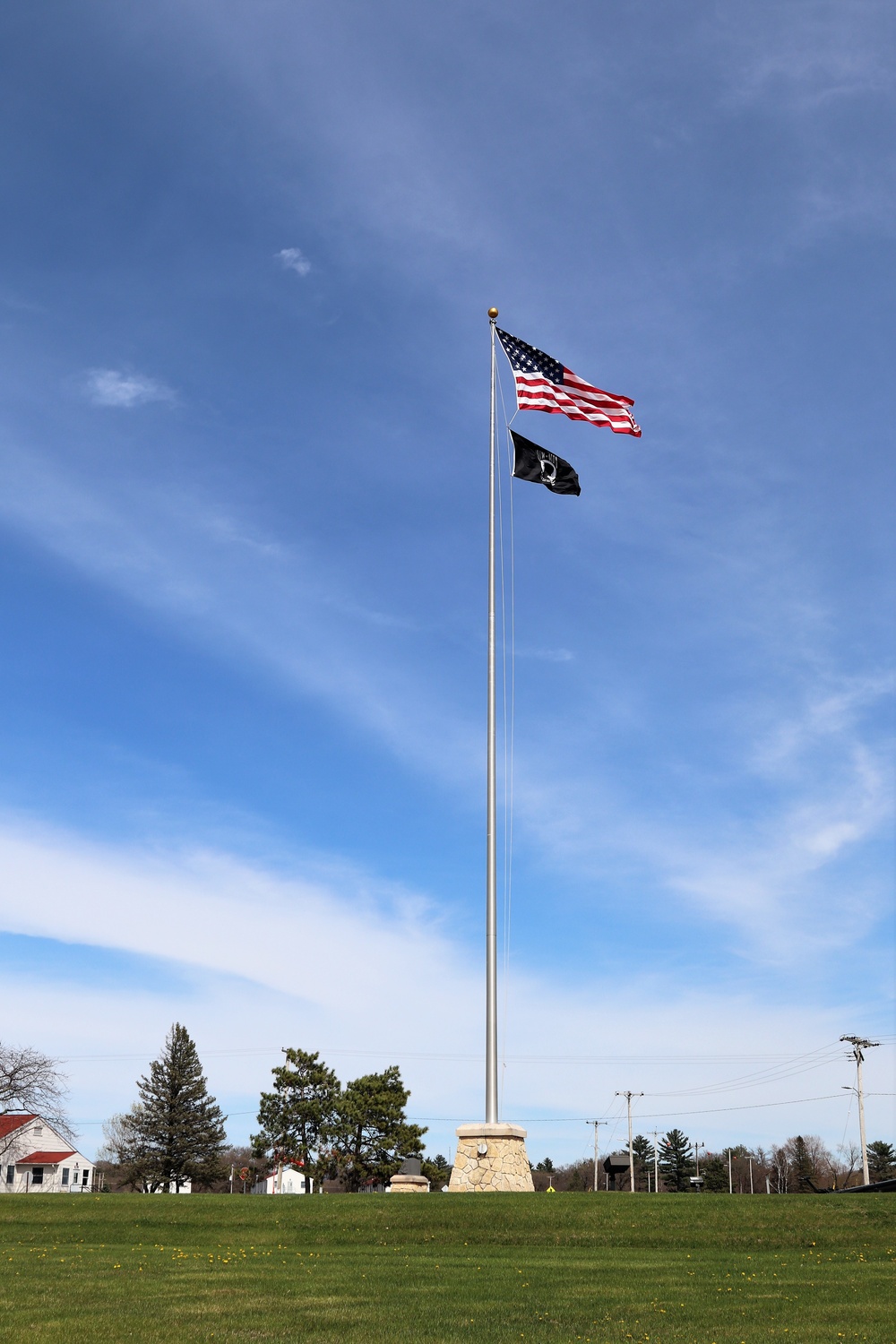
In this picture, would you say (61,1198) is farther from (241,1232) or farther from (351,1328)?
(351,1328)

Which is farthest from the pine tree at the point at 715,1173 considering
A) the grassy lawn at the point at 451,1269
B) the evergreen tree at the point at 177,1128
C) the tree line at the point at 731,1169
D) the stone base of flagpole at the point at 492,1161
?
the grassy lawn at the point at 451,1269

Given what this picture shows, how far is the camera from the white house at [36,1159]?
68.4m

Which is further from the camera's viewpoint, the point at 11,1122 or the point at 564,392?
the point at 11,1122

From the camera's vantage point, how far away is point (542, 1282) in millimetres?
12859

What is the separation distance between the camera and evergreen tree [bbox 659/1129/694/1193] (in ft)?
336

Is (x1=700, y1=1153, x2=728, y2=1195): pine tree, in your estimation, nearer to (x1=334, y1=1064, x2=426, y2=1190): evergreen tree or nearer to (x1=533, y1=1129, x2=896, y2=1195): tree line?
(x1=533, y1=1129, x2=896, y2=1195): tree line

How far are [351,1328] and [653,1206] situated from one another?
1233 cm

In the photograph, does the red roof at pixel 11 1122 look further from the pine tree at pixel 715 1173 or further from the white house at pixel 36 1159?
the pine tree at pixel 715 1173

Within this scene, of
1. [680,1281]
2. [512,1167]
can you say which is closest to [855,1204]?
[512,1167]

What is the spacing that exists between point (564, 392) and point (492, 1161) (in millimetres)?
17537

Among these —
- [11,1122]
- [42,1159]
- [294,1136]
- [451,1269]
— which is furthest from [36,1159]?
[451,1269]

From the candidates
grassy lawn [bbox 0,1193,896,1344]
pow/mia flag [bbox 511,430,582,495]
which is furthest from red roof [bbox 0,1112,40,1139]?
pow/mia flag [bbox 511,430,582,495]

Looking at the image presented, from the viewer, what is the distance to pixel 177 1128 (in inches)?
2667

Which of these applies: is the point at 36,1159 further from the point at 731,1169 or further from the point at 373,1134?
the point at 731,1169
